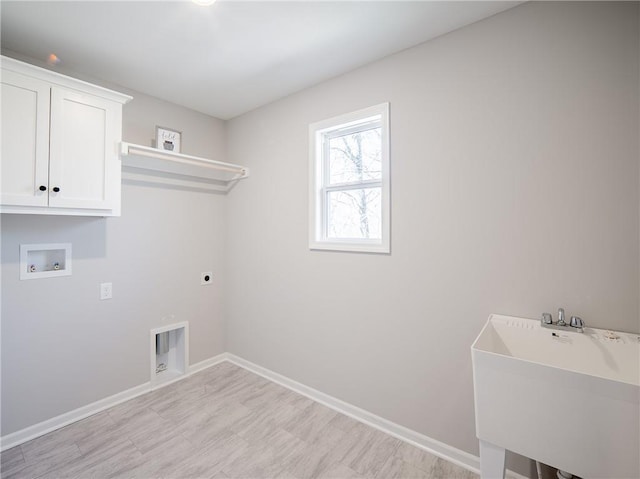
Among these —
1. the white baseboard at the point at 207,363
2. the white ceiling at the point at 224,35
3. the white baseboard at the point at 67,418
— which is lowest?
the white baseboard at the point at 67,418

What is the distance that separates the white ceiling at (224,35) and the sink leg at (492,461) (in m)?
2.16

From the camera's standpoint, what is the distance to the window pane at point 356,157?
2.30 meters

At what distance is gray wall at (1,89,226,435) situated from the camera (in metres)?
2.05

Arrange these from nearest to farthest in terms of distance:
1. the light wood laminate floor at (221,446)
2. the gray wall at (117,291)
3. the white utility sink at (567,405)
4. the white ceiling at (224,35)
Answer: the white utility sink at (567,405)
the white ceiling at (224,35)
the light wood laminate floor at (221,446)
the gray wall at (117,291)

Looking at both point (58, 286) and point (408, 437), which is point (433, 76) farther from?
point (58, 286)

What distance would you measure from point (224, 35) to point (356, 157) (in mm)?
1200

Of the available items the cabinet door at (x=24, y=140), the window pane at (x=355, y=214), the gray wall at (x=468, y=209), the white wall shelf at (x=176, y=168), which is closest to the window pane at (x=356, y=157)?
the window pane at (x=355, y=214)

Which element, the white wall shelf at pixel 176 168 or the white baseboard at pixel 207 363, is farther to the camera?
the white baseboard at pixel 207 363

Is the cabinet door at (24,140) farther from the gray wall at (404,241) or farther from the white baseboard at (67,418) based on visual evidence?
the white baseboard at (67,418)

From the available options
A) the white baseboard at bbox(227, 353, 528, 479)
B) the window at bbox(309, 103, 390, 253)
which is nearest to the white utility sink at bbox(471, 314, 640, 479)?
the white baseboard at bbox(227, 353, 528, 479)

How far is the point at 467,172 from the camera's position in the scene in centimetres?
181

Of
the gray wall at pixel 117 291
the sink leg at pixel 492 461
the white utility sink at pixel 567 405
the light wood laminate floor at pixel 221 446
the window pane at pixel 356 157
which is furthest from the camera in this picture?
the window pane at pixel 356 157

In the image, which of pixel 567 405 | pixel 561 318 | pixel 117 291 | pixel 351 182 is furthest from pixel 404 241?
pixel 117 291

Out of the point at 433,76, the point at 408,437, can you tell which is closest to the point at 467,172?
the point at 433,76
